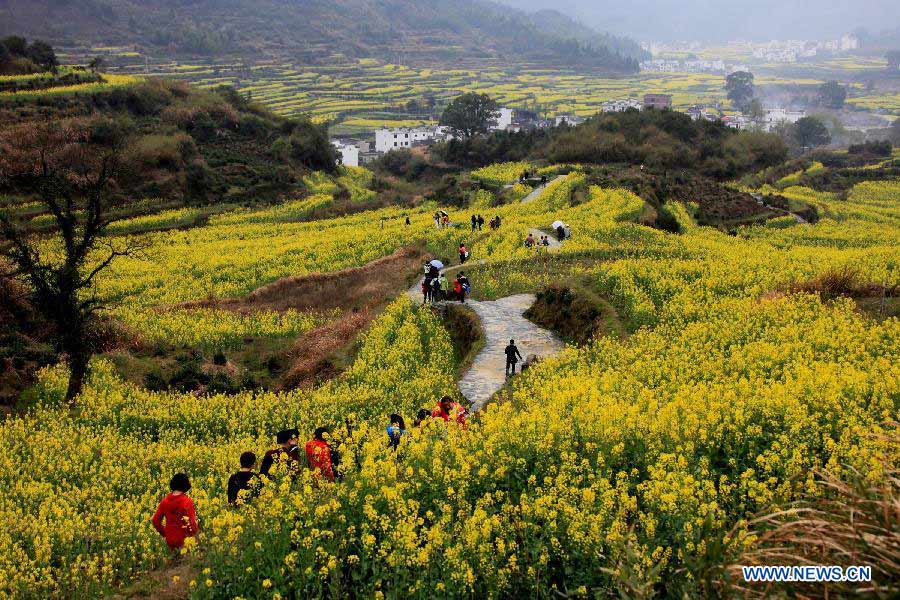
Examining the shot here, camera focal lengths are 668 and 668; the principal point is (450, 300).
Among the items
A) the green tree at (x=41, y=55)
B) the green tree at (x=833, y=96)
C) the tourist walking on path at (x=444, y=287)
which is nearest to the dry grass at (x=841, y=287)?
the tourist walking on path at (x=444, y=287)

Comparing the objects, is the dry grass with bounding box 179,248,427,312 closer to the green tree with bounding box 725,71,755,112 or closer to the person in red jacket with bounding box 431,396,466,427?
the person in red jacket with bounding box 431,396,466,427

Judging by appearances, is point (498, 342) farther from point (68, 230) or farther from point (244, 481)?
point (68, 230)

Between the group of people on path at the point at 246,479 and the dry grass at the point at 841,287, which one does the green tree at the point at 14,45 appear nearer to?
the group of people on path at the point at 246,479

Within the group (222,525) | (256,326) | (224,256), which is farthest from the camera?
(224,256)

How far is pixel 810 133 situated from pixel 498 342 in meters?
125

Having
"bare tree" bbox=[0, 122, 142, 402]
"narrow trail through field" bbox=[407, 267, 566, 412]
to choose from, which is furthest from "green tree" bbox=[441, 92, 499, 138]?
"narrow trail through field" bbox=[407, 267, 566, 412]

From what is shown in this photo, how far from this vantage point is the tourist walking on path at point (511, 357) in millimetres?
16803

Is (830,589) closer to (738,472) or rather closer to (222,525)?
(738,472)

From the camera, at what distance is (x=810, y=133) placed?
12262 centimetres

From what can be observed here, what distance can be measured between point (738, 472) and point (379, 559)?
472 centimetres

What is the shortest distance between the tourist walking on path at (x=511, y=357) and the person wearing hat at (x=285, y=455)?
7.47m

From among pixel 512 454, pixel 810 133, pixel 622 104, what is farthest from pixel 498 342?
pixel 622 104

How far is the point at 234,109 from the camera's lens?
77250mm

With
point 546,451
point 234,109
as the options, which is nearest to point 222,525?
point 546,451
